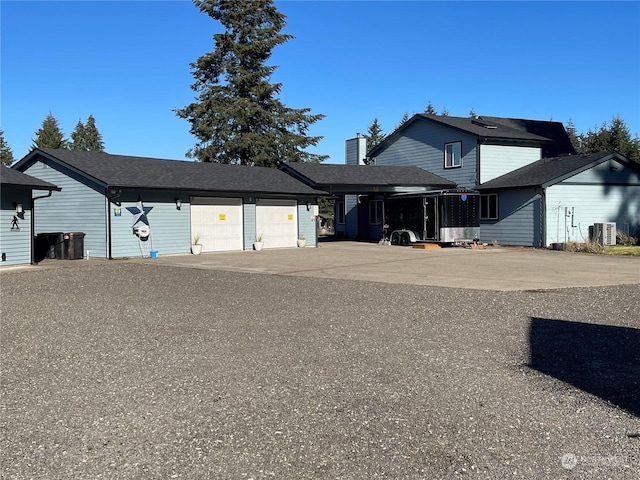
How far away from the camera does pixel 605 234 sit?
81.5ft

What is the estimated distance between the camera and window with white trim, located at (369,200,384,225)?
32281mm

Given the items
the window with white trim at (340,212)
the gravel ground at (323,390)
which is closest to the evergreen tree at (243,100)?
the window with white trim at (340,212)

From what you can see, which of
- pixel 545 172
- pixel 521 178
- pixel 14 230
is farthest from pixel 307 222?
pixel 14 230

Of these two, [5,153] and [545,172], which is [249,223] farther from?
[5,153]

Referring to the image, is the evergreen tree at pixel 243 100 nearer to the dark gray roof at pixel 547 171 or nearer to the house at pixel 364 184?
the house at pixel 364 184

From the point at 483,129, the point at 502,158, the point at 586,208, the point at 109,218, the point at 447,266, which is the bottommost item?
the point at 447,266

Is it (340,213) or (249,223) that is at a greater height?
(340,213)

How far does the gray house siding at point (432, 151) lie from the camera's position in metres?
29.3

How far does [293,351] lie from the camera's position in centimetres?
669

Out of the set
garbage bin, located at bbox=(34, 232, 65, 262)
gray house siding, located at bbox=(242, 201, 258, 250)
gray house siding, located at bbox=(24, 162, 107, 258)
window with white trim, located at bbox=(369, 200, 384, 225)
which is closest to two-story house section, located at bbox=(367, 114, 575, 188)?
window with white trim, located at bbox=(369, 200, 384, 225)

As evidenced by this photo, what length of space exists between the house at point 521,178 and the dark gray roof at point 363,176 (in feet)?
3.24

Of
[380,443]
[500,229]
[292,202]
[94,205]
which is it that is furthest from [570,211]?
[380,443]

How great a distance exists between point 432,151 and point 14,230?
21492 millimetres

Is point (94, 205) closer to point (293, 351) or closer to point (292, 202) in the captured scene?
point (292, 202)
